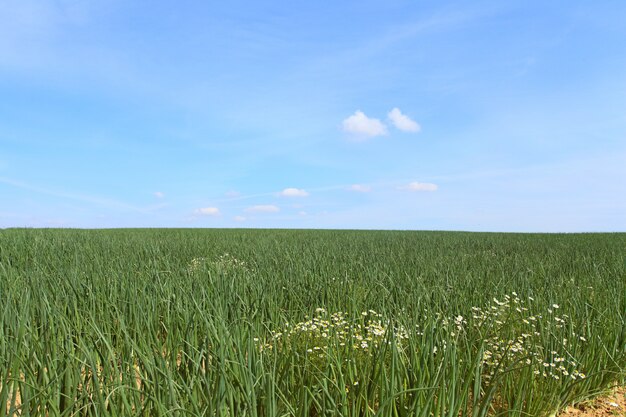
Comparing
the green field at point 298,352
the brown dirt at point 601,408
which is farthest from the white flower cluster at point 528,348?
the brown dirt at point 601,408

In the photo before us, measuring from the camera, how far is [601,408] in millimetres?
3125

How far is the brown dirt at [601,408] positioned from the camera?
301cm

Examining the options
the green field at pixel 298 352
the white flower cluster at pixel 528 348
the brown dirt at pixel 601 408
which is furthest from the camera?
the brown dirt at pixel 601 408

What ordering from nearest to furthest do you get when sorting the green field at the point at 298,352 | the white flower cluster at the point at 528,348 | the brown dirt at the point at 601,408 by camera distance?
the green field at the point at 298,352
the white flower cluster at the point at 528,348
the brown dirt at the point at 601,408

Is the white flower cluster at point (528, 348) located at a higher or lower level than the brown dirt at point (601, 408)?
higher

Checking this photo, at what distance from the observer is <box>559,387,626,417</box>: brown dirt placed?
3006 mm

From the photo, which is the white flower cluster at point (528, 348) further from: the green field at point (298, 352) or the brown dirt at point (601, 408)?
the brown dirt at point (601, 408)

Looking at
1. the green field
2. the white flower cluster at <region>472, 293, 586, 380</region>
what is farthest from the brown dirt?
the white flower cluster at <region>472, 293, 586, 380</region>

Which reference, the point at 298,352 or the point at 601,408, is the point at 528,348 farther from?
the point at 298,352

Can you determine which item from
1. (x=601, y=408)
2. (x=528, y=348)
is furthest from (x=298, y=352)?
(x=601, y=408)

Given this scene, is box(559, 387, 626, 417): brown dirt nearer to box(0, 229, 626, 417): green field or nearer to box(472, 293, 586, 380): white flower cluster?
box(0, 229, 626, 417): green field

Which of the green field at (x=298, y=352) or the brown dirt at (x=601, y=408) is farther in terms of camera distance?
the brown dirt at (x=601, y=408)

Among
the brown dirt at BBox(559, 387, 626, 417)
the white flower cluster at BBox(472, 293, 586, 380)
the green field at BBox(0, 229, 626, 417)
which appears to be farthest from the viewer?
the brown dirt at BBox(559, 387, 626, 417)

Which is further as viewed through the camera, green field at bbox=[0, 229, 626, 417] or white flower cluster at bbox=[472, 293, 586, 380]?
white flower cluster at bbox=[472, 293, 586, 380]
